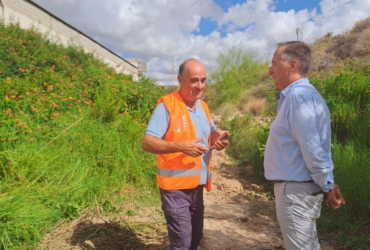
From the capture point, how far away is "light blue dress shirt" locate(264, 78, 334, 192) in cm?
161

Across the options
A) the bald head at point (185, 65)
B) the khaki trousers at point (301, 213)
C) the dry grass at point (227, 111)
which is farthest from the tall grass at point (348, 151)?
the dry grass at point (227, 111)

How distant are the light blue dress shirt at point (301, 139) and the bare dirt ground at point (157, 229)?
1851 mm

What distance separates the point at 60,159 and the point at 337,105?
514cm

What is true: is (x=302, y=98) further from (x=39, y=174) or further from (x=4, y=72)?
(x=4, y=72)

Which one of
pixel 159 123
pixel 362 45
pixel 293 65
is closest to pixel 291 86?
pixel 293 65

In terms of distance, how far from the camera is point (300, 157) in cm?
170

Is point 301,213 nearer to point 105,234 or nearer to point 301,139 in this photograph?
point 301,139

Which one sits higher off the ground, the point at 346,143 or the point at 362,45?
the point at 362,45

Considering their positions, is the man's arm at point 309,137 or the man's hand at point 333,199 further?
the man's hand at point 333,199

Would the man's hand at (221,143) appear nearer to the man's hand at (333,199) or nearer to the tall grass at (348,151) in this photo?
the man's hand at (333,199)

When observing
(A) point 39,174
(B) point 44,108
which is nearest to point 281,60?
(A) point 39,174

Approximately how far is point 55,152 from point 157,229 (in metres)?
2.16

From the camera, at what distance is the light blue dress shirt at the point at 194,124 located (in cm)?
205

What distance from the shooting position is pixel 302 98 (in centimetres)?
165
